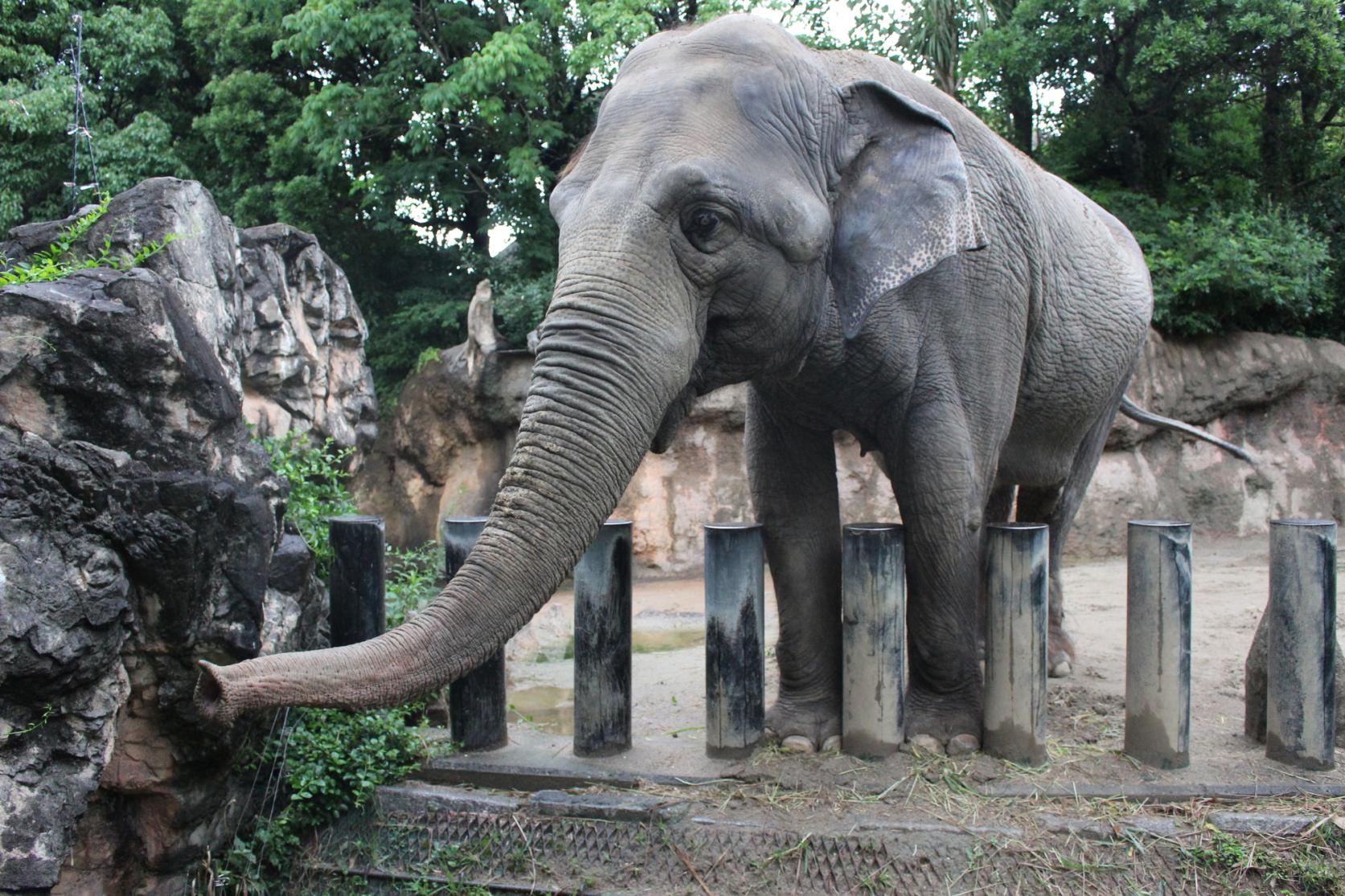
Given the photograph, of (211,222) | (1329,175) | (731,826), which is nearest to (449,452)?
(211,222)

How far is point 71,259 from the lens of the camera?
378cm

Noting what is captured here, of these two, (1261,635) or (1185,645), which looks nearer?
(1185,645)

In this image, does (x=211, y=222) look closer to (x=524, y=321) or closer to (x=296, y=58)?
(x=524, y=321)

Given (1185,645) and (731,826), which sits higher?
(1185,645)

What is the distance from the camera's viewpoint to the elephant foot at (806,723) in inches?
166

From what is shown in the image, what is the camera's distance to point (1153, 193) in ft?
43.7

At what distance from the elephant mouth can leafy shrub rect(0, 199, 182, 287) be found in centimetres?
171

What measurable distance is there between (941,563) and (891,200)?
130 cm

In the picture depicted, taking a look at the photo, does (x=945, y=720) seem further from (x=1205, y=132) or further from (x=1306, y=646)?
(x=1205, y=132)

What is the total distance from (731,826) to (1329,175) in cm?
1265

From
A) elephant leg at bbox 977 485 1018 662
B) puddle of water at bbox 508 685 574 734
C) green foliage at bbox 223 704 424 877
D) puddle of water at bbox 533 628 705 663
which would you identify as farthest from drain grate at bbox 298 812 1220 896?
puddle of water at bbox 533 628 705 663

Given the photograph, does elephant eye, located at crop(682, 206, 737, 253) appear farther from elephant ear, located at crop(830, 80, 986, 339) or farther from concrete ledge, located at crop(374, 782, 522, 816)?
concrete ledge, located at crop(374, 782, 522, 816)

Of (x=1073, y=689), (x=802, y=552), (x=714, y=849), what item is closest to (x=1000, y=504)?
(x=1073, y=689)

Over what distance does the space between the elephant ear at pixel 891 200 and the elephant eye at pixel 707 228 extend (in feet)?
1.62
